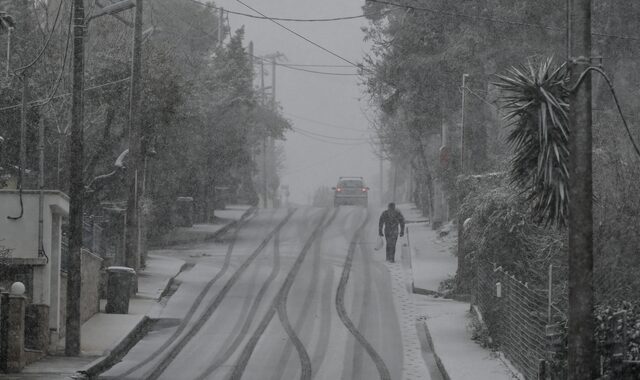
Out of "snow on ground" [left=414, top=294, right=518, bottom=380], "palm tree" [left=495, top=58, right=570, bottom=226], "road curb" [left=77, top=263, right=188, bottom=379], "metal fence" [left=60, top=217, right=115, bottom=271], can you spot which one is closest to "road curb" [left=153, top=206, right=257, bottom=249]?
"metal fence" [left=60, top=217, right=115, bottom=271]

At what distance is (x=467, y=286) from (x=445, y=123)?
14.9m

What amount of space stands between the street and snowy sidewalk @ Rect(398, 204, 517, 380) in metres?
0.82

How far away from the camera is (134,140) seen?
1191 inches

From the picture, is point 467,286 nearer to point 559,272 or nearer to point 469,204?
point 469,204

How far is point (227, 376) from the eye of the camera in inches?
802

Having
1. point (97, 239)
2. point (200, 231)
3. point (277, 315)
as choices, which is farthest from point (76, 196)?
point (200, 231)

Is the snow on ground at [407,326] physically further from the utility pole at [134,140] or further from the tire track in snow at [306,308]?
the utility pole at [134,140]

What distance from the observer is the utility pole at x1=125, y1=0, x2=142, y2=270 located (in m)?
30.1

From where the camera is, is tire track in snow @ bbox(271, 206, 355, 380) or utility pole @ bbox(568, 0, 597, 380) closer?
utility pole @ bbox(568, 0, 597, 380)

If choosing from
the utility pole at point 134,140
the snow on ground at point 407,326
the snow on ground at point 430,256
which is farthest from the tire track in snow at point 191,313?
the snow on ground at point 430,256

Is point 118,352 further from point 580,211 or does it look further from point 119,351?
point 580,211

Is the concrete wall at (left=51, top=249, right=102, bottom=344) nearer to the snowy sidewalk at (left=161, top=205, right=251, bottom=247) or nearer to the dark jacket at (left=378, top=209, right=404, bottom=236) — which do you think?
the dark jacket at (left=378, top=209, right=404, bottom=236)

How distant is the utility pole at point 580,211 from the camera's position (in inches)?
495

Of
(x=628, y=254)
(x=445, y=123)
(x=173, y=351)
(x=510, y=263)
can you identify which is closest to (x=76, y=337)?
(x=173, y=351)
